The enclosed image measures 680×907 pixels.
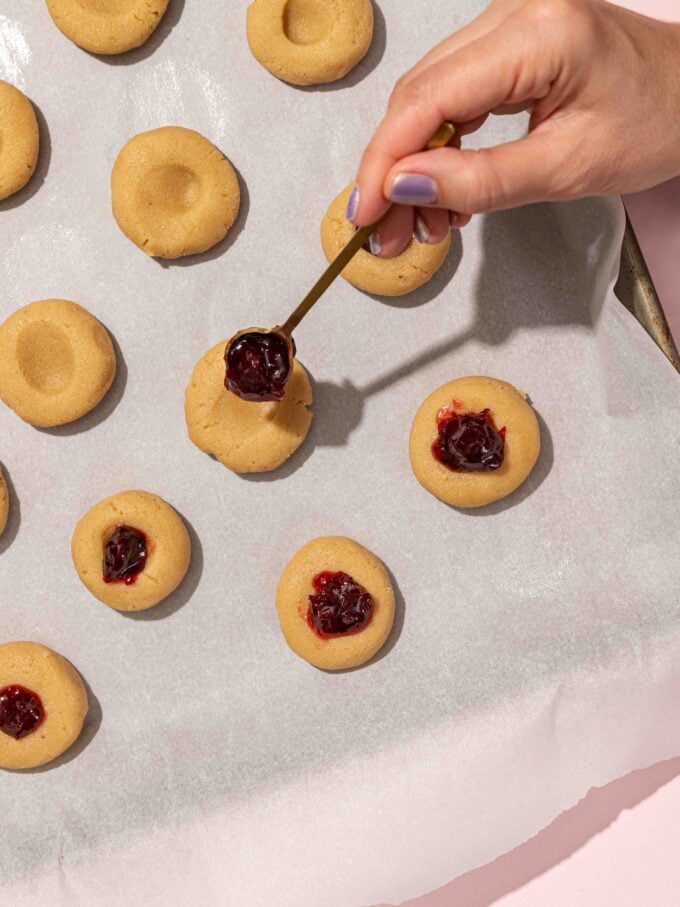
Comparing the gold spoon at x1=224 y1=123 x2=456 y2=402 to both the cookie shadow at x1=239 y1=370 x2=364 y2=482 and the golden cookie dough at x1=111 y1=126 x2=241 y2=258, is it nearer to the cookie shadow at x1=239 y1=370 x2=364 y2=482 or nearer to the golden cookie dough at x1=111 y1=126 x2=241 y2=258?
the cookie shadow at x1=239 y1=370 x2=364 y2=482

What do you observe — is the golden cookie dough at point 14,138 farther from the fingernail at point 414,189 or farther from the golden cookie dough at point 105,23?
the fingernail at point 414,189

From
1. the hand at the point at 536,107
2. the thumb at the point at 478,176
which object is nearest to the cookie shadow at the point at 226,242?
the hand at the point at 536,107

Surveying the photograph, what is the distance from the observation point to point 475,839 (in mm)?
2262

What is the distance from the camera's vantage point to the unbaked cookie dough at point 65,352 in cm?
231

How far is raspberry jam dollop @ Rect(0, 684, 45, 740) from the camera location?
227 cm

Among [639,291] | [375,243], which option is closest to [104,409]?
[375,243]

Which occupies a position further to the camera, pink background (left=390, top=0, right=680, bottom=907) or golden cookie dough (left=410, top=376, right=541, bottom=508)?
pink background (left=390, top=0, right=680, bottom=907)

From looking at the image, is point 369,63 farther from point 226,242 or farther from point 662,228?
point 662,228

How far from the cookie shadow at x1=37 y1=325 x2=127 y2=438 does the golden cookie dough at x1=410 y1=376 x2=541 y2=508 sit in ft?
2.72

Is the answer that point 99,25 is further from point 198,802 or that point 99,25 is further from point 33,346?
point 198,802

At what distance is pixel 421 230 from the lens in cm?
208

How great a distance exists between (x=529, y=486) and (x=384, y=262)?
722mm

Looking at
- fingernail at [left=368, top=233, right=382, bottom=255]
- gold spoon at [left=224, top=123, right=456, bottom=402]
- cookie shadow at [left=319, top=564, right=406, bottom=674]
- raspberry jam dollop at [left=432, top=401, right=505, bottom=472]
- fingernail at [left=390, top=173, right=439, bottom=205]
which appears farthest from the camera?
cookie shadow at [left=319, top=564, right=406, bottom=674]

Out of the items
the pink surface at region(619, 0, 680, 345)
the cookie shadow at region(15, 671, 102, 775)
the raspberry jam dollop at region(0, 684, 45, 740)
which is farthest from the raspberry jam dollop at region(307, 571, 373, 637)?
the pink surface at region(619, 0, 680, 345)
